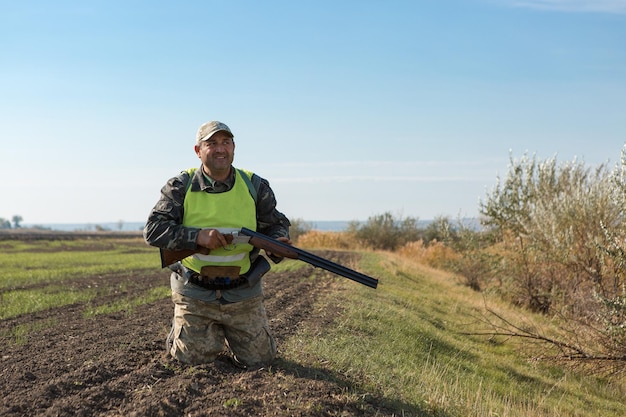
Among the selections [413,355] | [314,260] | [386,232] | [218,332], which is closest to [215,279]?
[218,332]

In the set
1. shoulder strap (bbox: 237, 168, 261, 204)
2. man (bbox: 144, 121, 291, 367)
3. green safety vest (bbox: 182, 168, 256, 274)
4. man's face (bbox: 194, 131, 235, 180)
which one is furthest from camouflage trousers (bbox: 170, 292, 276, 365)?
man's face (bbox: 194, 131, 235, 180)

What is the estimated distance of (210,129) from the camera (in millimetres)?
6148

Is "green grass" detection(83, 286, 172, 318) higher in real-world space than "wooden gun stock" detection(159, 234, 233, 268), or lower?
lower

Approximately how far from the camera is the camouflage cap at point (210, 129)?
6111 mm

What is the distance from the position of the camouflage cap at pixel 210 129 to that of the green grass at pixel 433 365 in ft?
8.39

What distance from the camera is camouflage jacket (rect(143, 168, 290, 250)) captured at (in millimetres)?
5938

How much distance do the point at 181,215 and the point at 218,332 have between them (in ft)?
4.18

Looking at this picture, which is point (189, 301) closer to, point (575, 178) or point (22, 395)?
point (22, 395)

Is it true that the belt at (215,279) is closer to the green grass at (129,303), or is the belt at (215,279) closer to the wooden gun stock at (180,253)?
the wooden gun stock at (180,253)

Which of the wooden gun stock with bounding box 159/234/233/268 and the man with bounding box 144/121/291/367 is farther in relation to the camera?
the man with bounding box 144/121/291/367

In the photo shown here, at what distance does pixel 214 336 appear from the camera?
6383mm

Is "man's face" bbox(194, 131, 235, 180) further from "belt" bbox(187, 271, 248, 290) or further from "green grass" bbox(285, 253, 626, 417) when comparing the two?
"green grass" bbox(285, 253, 626, 417)

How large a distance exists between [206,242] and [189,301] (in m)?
0.75

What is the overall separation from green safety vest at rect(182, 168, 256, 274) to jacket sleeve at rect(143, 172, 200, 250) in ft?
0.26
